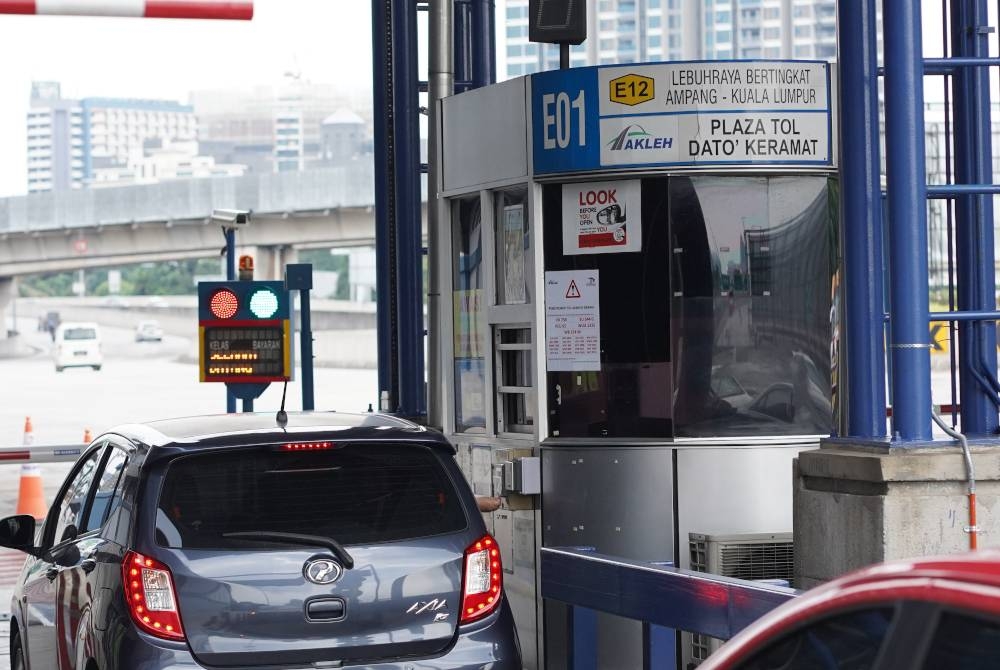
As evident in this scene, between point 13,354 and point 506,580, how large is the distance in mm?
87501

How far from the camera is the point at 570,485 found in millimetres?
8711

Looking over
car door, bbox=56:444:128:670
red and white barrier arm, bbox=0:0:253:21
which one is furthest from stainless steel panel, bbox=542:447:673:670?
red and white barrier arm, bbox=0:0:253:21

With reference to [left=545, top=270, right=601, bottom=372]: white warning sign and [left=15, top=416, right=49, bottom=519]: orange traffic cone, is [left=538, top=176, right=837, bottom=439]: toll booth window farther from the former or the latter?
[left=15, top=416, right=49, bottom=519]: orange traffic cone

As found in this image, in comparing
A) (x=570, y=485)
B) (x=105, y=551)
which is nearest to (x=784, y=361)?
(x=570, y=485)

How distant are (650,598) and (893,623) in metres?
3.50

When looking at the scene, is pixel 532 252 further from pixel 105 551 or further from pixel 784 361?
pixel 105 551

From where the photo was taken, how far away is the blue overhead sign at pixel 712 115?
845 cm

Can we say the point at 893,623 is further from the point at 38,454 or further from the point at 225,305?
the point at 38,454

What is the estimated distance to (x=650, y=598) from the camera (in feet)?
18.9

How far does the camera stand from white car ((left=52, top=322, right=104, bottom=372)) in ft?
248

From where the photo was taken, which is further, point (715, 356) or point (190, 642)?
point (715, 356)

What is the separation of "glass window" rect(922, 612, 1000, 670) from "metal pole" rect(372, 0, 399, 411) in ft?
41.1

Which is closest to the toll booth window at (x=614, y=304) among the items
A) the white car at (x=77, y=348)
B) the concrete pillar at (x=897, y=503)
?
the concrete pillar at (x=897, y=503)

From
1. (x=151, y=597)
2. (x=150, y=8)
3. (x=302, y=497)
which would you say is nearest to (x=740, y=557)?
(x=302, y=497)
